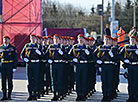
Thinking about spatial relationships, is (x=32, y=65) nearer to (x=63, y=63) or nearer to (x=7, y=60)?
(x=7, y=60)

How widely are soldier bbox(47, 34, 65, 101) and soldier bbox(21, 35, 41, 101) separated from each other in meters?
0.42

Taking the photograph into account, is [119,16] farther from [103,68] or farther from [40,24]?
[103,68]

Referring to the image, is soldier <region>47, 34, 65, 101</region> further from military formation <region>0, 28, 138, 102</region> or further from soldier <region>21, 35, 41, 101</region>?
soldier <region>21, 35, 41, 101</region>

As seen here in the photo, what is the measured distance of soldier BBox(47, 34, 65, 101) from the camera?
10461 millimetres

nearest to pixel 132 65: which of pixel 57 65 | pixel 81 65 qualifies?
pixel 81 65

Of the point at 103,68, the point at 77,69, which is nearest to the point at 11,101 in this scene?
the point at 77,69

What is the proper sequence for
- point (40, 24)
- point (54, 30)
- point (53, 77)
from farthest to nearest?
point (54, 30) → point (40, 24) → point (53, 77)

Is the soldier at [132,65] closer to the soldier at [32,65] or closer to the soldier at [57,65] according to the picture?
the soldier at [57,65]

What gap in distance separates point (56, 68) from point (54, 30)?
12.3m

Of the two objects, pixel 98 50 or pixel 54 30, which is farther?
pixel 54 30

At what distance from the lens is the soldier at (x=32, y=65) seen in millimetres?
10477

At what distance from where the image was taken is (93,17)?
59.7 metres

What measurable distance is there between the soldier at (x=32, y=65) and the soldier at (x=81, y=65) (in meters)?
1.12

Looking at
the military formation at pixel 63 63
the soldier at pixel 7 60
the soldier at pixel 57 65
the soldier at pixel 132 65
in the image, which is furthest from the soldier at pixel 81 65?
the soldier at pixel 7 60
